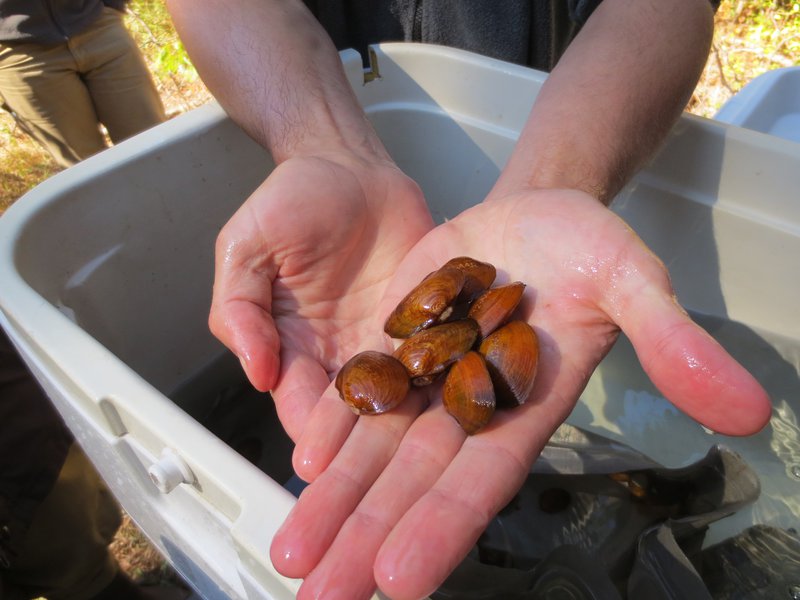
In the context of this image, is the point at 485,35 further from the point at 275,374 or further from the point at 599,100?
the point at 275,374

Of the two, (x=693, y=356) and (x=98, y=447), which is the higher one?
(x=693, y=356)

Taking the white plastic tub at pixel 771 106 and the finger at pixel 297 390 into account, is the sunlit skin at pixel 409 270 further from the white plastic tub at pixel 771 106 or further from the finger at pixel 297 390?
the white plastic tub at pixel 771 106

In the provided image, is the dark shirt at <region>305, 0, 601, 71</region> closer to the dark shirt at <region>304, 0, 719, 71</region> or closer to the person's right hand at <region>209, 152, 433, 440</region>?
the dark shirt at <region>304, 0, 719, 71</region>

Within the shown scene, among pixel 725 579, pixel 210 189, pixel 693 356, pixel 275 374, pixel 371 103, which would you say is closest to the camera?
pixel 693 356

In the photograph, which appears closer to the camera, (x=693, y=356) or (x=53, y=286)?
(x=693, y=356)

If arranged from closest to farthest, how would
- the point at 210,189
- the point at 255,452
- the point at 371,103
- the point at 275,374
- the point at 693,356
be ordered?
the point at 693,356 < the point at 275,374 < the point at 210,189 < the point at 255,452 < the point at 371,103

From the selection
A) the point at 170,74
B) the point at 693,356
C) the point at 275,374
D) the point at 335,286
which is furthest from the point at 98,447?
the point at 170,74

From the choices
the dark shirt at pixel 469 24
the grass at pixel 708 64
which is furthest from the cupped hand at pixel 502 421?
the grass at pixel 708 64
